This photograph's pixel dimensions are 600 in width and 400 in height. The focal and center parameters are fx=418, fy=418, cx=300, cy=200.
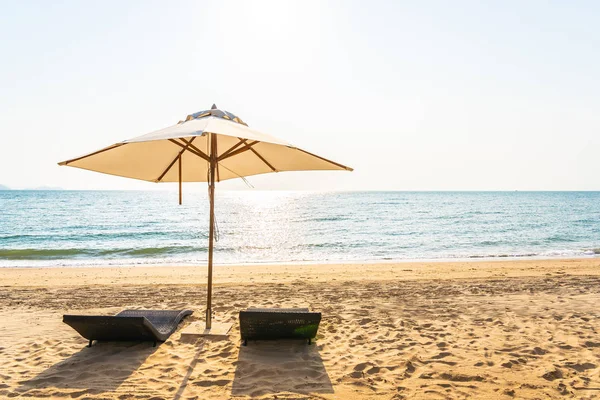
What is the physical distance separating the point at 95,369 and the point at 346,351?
3008 mm

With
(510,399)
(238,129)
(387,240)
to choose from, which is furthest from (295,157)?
(387,240)

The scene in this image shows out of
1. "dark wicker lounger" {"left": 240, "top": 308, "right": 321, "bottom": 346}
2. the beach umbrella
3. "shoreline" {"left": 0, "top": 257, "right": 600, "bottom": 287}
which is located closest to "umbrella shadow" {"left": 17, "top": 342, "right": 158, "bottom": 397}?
the beach umbrella

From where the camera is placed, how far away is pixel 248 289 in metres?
10.2

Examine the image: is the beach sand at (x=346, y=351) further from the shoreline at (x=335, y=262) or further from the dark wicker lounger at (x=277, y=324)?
the shoreline at (x=335, y=262)

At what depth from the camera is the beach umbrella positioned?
4.89 meters

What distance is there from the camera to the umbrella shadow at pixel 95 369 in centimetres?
439

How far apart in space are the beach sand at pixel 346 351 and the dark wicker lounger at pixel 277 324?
6.3 inches

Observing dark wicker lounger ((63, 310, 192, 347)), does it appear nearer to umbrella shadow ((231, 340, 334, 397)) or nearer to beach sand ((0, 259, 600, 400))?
beach sand ((0, 259, 600, 400))

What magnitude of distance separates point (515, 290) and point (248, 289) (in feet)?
20.4

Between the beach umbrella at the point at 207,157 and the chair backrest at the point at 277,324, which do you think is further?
the chair backrest at the point at 277,324

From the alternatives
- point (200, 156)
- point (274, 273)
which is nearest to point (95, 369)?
point (200, 156)

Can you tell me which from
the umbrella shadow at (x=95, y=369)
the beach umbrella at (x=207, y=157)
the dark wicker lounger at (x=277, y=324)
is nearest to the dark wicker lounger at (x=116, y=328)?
the umbrella shadow at (x=95, y=369)

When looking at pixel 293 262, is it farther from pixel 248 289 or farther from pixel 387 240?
pixel 387 240

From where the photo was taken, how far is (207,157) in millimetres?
5523
